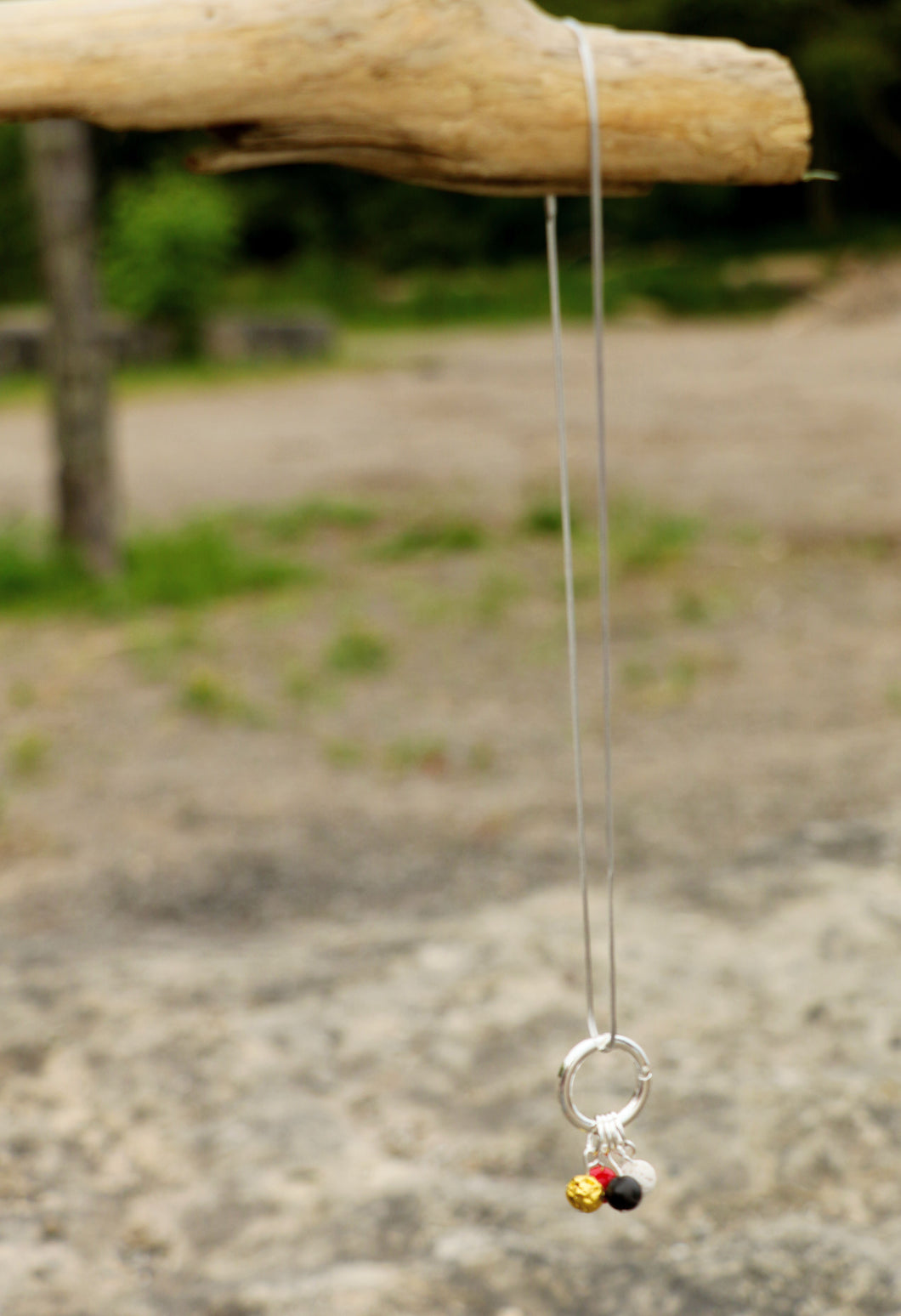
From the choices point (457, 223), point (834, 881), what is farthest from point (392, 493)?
point (457, 223)

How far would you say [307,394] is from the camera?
1177 centimetres

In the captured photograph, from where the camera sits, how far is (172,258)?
1402 centimetres

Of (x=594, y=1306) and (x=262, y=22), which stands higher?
(x=262, y=22)

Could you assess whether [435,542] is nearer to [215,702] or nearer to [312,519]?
[312,519]

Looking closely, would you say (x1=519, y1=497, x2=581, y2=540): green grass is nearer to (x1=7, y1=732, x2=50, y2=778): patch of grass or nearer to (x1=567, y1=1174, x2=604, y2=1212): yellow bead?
(x1=7, y1=732, x2=50, y2=778): patch of grass

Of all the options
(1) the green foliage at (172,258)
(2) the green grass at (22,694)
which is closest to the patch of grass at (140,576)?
(2) the green grass at (22,694)

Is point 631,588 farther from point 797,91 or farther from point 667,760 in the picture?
point 797,91

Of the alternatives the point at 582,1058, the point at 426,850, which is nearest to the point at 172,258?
the point at 426,850

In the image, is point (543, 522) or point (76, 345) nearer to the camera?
point (76, 345)

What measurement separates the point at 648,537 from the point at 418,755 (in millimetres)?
2368

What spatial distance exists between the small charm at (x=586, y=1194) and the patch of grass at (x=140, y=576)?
450cm

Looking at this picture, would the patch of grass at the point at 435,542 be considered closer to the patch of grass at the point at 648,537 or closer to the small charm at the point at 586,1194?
the patch of grass at the point at 648,537

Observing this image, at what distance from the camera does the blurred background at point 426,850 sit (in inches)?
84.0

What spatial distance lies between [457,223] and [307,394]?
8.89 meters
